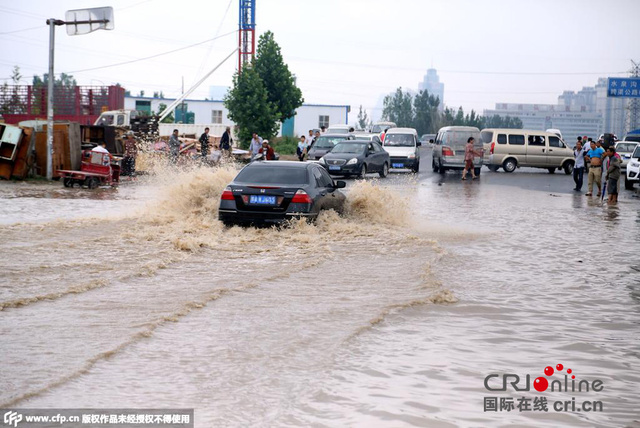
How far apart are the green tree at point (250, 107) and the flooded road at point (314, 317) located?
37.4m

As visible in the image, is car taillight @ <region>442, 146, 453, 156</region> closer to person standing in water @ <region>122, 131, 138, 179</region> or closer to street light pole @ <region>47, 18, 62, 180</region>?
person standing in water @ <region>122, 131, 138, 179</region>

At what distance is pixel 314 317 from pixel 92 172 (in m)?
18.8

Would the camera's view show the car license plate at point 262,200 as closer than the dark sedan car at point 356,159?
Yes

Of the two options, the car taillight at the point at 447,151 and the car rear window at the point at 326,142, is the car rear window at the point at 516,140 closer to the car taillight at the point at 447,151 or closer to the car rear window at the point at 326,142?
the car taillight at the point at 447,151

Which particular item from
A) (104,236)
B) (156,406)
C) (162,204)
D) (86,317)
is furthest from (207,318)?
(162,204)

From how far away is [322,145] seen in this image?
36.7 metres

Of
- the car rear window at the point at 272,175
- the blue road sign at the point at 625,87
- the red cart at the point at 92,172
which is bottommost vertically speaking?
the red cart at the point at 92,172

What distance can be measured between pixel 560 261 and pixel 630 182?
20.9 metres

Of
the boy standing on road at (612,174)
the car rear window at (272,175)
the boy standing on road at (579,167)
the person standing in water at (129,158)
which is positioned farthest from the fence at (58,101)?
the car rear window at (272,175)

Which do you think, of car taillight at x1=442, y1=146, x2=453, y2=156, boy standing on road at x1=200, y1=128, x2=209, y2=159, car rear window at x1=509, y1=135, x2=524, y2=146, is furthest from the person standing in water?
car rear window at x1=509, y1=135, x2=524, y2=146

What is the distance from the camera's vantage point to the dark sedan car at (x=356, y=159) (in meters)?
32.2

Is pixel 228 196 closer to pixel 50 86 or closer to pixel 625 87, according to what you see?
pixel 50 86

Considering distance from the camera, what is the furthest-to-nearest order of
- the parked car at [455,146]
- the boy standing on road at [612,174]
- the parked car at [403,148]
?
the parked car at [403,148]
the parked car at [455,146]
the boy standing on road at [612,174]

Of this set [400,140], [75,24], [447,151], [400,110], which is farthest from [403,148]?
[400,110]
